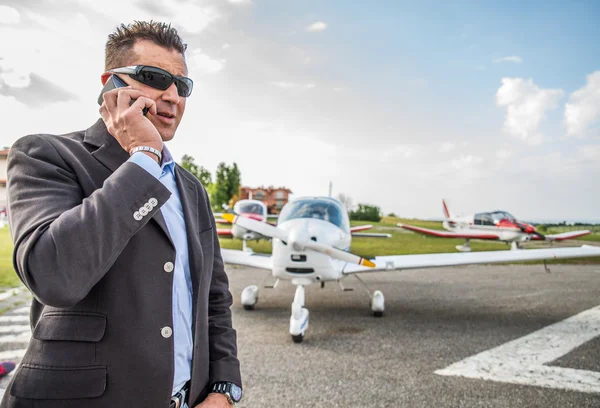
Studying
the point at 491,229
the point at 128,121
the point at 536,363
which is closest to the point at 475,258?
the point at 536,363

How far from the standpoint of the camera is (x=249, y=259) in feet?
25.5

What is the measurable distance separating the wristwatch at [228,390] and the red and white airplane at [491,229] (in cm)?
1673

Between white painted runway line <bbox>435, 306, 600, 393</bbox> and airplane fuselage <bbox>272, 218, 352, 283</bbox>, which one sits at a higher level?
airplane fuselage <bbox>272, 218, 352, 283</bbox>

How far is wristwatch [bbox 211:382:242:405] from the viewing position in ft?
4.62

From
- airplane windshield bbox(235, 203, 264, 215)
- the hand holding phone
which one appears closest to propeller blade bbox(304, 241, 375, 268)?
the hand holding phone

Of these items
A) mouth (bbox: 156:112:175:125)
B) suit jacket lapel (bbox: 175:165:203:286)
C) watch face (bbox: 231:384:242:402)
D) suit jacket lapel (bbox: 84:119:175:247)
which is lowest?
watch face (bbox: 231:384:242:402)

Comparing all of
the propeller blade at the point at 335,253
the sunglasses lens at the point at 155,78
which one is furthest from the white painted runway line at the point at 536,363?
the sunglasses lens at the point at 155,78

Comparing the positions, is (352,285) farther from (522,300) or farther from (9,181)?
(9,181)

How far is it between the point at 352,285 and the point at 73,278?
9969mm

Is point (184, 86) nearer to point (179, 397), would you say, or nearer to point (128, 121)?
point (128, 121)

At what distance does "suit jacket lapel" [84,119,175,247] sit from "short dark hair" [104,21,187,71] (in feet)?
0.79

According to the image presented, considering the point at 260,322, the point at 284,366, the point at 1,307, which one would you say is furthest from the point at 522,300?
the point at 1,307

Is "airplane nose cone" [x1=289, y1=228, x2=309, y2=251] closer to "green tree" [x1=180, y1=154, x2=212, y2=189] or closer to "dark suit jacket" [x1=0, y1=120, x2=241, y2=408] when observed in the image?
"dark suit jacket" [x1=0, y1=120, x2=241, y2=408]

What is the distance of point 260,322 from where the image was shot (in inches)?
249
